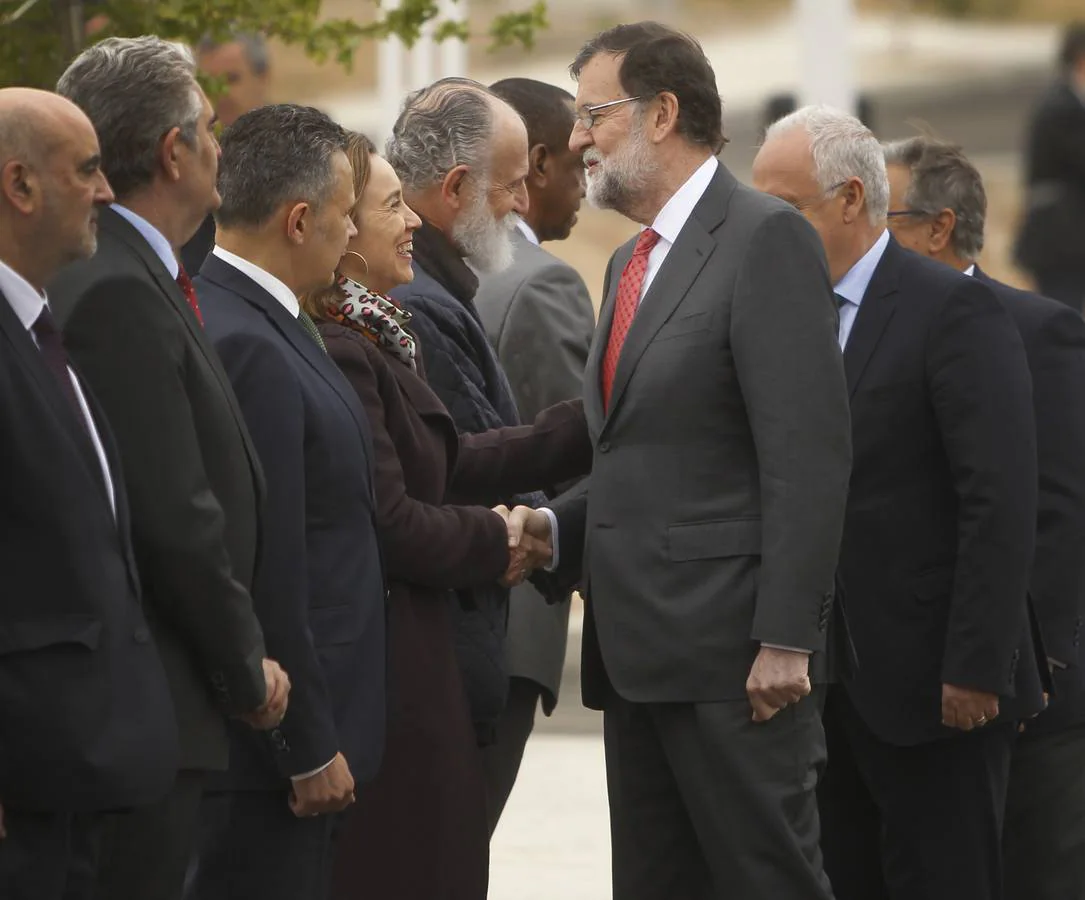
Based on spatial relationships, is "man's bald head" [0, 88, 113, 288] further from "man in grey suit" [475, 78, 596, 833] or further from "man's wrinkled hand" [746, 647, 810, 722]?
"man in grey suit" [475, 78, 596, 833]

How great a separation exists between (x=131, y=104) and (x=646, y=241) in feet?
4.20

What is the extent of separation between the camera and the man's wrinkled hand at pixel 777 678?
415 centimetres

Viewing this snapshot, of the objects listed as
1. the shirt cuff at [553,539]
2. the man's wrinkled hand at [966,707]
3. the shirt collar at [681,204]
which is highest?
the shirt collar at [681,204]

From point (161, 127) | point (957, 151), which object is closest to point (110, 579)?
point (161, 127)

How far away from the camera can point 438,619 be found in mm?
4496

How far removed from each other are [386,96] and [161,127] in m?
10.0

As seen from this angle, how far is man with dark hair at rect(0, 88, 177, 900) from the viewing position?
312cm

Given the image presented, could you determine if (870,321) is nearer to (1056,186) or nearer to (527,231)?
(527,231)

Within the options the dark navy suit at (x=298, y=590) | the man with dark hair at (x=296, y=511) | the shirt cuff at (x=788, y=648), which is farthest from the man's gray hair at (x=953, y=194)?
the dark navy suit at (x=298, y=590)

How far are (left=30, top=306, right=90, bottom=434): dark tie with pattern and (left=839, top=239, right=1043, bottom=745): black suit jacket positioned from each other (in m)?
2.05

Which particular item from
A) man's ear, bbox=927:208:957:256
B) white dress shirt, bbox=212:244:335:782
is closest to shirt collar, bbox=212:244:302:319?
white dress shirt, bbox=212:244:335:782

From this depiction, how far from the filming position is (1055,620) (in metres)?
5.07

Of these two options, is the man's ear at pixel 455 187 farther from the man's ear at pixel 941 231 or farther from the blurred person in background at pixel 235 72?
the blurred person in background at pixel 235 72

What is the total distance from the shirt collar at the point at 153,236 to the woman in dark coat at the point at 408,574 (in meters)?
0.72
